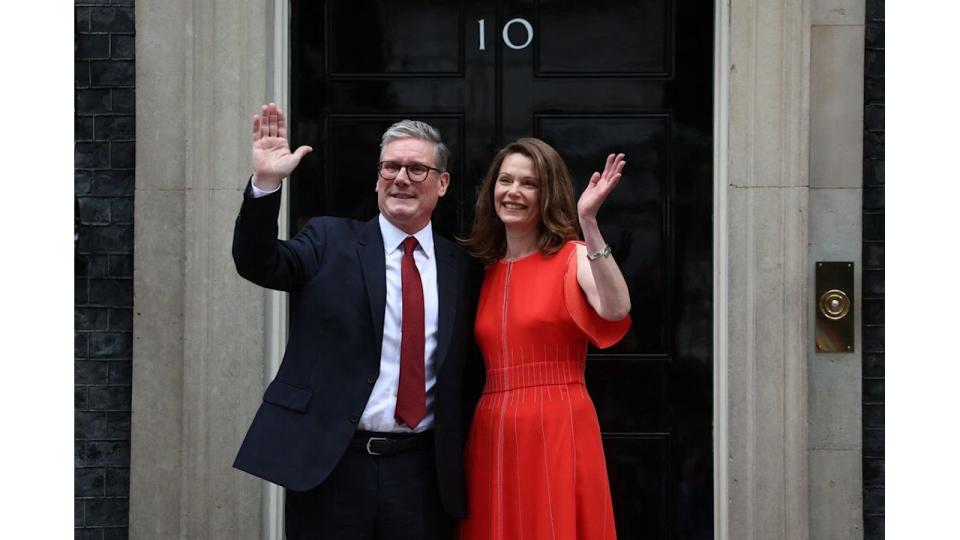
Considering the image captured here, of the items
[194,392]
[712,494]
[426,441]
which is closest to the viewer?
[426,441]

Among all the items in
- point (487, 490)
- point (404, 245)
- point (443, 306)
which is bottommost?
point (487, 490)

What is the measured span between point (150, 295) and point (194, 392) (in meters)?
0.49

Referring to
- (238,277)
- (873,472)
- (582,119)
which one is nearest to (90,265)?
(238,277)

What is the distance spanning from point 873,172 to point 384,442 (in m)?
2.63

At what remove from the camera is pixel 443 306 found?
3.47 m

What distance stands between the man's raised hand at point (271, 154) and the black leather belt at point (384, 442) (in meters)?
0.91

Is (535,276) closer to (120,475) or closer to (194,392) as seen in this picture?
(194,392)

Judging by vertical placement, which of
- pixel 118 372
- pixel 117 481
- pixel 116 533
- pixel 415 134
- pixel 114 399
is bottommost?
pixel 116 533

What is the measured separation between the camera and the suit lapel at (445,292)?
3418 millimetres

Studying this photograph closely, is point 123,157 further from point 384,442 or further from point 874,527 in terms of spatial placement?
point 874,527

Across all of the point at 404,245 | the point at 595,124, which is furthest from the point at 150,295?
the point at 595,124

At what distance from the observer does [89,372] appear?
446 centimetres

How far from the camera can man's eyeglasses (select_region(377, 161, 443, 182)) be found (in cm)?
341

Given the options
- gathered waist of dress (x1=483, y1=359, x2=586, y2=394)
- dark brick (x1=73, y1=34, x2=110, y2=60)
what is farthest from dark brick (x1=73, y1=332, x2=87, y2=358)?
gathered waist of dress (x1=483, y1=359, x2=586, y2=394)
